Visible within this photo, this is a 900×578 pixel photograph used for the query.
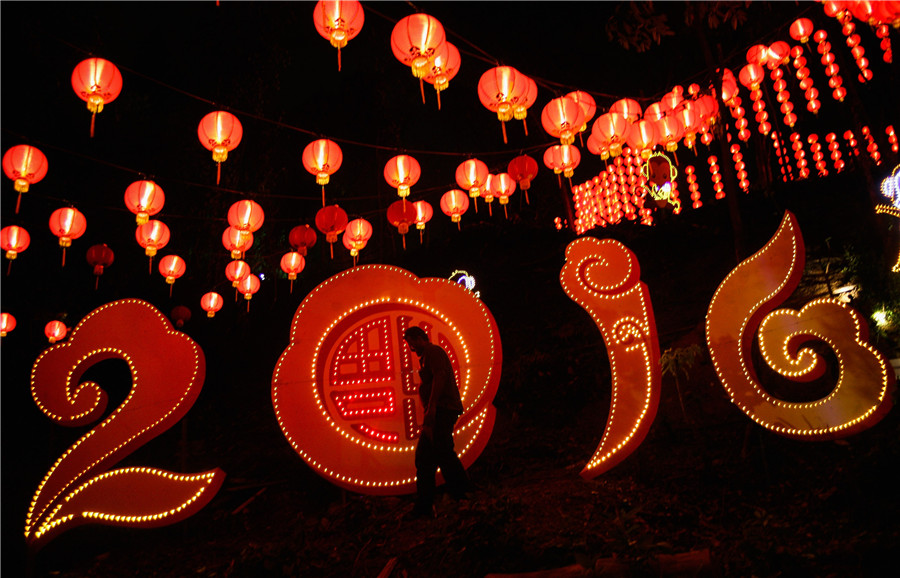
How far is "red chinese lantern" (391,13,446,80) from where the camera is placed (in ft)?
20.5

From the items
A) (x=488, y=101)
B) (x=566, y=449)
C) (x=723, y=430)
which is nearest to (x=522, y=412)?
(x=566, y=449)

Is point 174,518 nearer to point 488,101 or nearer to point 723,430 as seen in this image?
point 488,101

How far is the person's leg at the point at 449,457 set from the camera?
5941mm

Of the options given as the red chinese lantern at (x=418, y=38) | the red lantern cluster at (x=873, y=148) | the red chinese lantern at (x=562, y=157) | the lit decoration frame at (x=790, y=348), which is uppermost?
the red lantern cluster at (x=873, y=148)

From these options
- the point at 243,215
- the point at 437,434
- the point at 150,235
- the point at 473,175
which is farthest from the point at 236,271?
the point at 437,434

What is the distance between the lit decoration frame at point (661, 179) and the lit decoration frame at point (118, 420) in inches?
547

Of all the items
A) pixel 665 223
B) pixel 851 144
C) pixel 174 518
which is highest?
pixel 851 144

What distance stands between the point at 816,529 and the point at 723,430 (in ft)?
9.68

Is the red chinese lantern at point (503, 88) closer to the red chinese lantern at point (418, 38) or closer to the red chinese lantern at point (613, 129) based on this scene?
the red chinese lantern at point (418, 38)

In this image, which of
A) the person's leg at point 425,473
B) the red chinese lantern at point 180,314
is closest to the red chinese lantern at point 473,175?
the person's leg at point 425,473

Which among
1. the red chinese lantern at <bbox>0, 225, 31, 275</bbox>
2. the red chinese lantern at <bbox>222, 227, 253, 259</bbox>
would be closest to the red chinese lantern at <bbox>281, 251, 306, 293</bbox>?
the red chinese lantern at <bbox>222, 227, 253, 259</bbox>

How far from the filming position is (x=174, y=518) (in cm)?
625

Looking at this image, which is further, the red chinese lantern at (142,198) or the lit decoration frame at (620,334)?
the red chinese lantern at (142,198)

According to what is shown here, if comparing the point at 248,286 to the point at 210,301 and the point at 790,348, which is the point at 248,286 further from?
the point at 790,348
